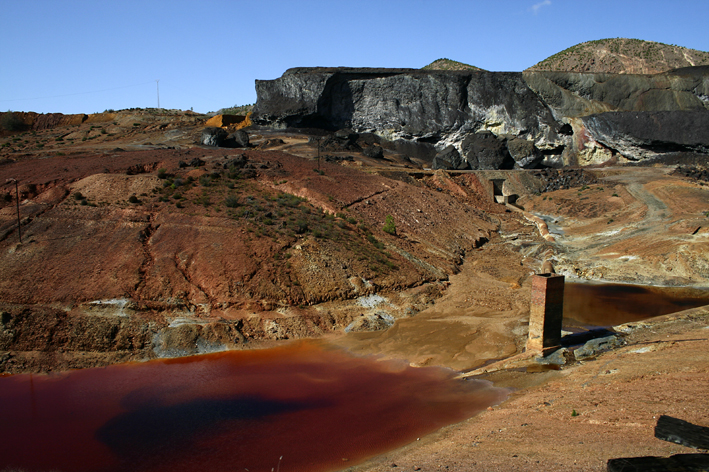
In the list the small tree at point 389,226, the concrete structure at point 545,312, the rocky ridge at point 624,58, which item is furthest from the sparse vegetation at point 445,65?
the concrete structure at point 545,312

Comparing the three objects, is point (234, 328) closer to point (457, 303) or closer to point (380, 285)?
point (380, 285)

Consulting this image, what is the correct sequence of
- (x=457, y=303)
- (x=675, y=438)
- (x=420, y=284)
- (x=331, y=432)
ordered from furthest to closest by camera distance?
(x=420, y=284), (x=457, y=303), (x=331, y=432), (x=675, y=438)

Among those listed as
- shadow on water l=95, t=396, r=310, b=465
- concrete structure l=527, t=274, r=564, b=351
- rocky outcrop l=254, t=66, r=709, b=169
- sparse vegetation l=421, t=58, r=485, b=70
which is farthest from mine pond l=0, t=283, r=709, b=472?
sparse vegetation l=421, t=58, r=485, b=70

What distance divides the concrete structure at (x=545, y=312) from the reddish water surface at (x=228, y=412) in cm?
269

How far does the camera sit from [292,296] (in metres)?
20.2

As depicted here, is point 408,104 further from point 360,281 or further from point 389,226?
point 360,281

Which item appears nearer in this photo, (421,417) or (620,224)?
(421,417)

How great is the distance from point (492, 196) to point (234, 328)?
30.1m

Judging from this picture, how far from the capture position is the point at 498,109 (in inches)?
2189

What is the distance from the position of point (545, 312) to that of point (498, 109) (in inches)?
1739

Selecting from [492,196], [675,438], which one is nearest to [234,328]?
[675,438]

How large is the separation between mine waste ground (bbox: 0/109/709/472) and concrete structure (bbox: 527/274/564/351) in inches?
23.5

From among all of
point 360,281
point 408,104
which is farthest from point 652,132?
point 360,281

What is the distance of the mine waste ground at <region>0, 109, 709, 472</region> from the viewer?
11055 millimetres
